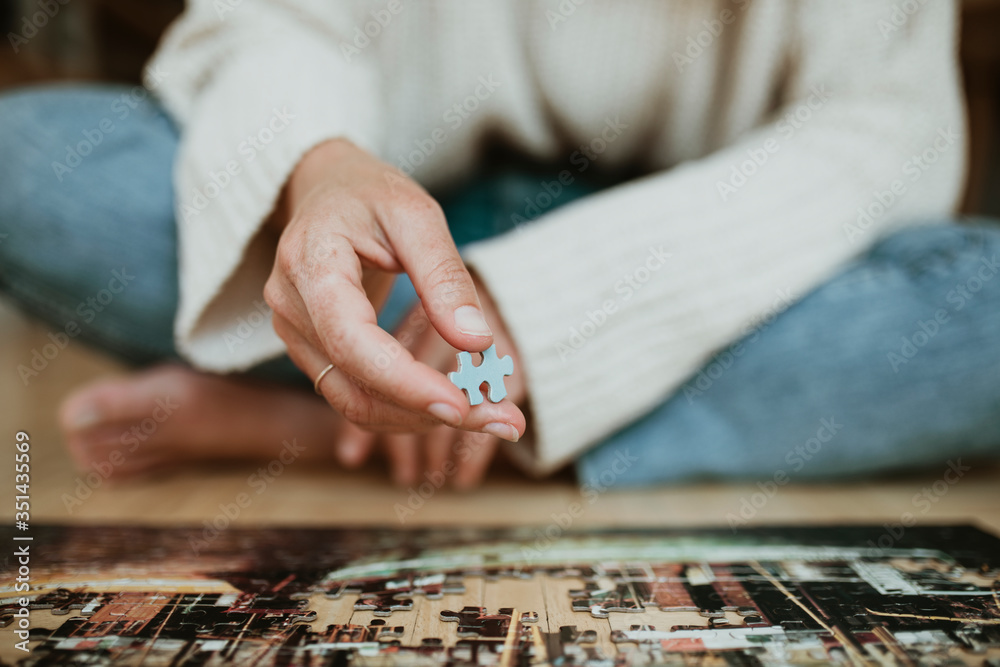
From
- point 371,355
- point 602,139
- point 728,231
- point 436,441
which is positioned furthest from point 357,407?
point 602,139

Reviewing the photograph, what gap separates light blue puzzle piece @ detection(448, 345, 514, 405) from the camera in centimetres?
41

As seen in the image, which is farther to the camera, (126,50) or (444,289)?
(126,50)

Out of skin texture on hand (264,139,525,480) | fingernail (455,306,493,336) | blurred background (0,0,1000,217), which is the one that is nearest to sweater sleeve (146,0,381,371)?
skin texture on hand (264,139,525,480)

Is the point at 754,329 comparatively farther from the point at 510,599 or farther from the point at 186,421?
the point at 186,421

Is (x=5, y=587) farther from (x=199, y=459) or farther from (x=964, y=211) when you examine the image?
(x=964, y=211)

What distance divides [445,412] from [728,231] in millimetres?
459

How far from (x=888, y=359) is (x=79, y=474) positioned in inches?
36.4

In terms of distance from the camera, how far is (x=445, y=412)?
367 mm

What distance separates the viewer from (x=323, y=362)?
1.45ft

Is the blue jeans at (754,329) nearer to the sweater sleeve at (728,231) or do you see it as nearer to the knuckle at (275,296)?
the sweater sleeve at (728,231)

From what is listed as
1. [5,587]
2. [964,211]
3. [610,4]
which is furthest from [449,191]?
[964,211]

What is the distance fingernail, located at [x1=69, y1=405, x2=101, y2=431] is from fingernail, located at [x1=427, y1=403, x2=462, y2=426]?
0.62 metres

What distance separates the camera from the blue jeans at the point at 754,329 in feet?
2.43

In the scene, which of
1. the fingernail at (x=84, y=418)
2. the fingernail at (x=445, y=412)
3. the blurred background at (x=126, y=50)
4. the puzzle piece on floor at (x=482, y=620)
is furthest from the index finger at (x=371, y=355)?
the blurred background at (x=126, y=50)
